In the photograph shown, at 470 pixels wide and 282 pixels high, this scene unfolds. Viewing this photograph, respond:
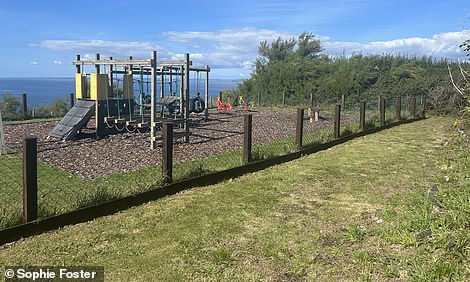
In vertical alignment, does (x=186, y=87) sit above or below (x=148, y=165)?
above

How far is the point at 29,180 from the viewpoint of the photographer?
389 centimetres

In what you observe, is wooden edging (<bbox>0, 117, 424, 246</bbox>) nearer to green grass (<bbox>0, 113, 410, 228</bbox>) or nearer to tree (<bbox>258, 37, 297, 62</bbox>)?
green grass (<bbox>0, 113, 410, 228</bbox>)

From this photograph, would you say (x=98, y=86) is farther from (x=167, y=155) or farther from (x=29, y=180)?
(x=29, y=180)

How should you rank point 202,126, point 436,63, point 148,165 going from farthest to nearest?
1. point 436,63
2. point 202,126
3. point 148,165

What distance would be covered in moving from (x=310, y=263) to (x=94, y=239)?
6.94 ft

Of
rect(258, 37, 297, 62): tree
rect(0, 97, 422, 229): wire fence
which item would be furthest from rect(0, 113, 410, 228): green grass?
rect(258, 37, 297, 62): tree

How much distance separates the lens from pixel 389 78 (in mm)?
25891

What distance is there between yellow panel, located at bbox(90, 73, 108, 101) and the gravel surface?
115 centimetres

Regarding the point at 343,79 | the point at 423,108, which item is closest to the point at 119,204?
the point at 423,108

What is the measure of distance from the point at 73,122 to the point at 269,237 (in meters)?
8.40

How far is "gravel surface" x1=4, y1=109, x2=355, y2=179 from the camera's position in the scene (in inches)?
298

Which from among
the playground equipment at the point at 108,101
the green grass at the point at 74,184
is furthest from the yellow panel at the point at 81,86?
the green grass at the point at 74,184

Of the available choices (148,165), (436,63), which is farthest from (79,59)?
(436,63)

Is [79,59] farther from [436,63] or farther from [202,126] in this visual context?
[436,63]
